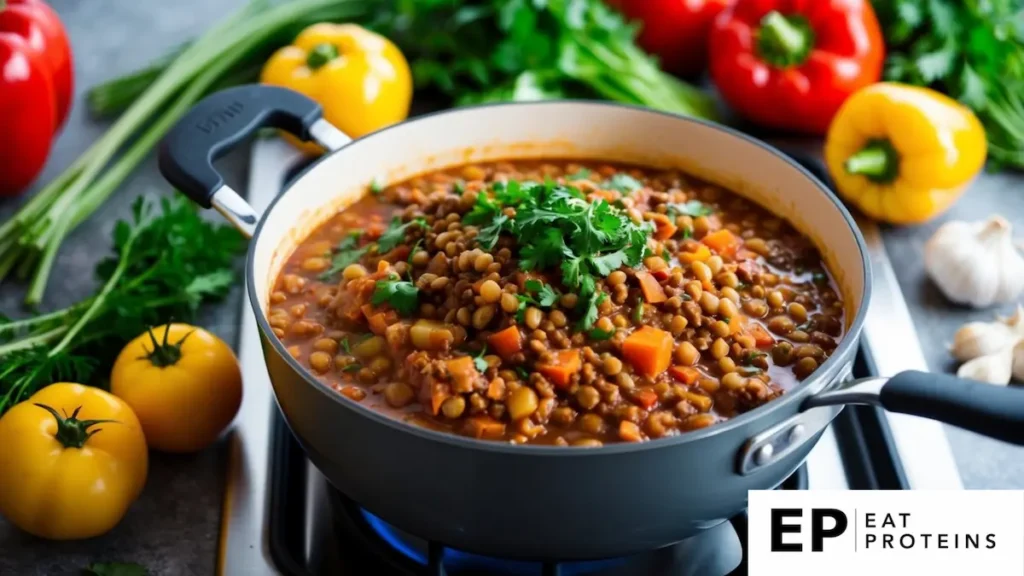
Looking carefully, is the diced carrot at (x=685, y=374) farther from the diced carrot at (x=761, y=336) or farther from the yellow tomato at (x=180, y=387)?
the yellow tomato at (x=180, y=387)

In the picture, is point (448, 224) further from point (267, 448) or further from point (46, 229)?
point (46, 229)

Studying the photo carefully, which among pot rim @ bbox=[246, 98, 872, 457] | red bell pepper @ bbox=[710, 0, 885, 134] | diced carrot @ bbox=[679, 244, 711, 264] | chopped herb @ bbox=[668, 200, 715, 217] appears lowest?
red bell pepper @ bbox=[710, 0, 885, 134]

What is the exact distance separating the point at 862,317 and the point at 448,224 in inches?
31.3

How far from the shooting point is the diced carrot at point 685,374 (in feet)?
5.82

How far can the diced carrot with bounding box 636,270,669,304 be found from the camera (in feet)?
6.01

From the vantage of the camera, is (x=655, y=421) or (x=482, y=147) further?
(x=482, y=147)

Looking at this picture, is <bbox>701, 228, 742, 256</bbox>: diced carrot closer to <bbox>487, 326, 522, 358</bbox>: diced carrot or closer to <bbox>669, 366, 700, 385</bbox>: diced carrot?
<bbox>669, 366, 700, 385</bbox>: diced carrot

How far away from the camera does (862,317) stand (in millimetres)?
1596

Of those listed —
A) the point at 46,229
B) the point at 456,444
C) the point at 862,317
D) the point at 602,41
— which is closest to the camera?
the point at 456,444

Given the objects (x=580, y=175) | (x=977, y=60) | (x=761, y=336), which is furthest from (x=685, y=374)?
(x=977, y=60)

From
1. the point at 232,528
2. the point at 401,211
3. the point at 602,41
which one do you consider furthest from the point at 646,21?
the point at 232,528

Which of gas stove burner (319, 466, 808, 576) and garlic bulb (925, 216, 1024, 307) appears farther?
garlic bulb (925, 216, 1024, 307)

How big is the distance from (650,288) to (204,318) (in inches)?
43.6

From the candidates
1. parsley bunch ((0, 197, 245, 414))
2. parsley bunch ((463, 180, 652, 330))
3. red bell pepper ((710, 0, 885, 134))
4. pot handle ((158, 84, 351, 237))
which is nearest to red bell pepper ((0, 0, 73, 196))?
parsley bunch ((0, 197, 245, 414))
